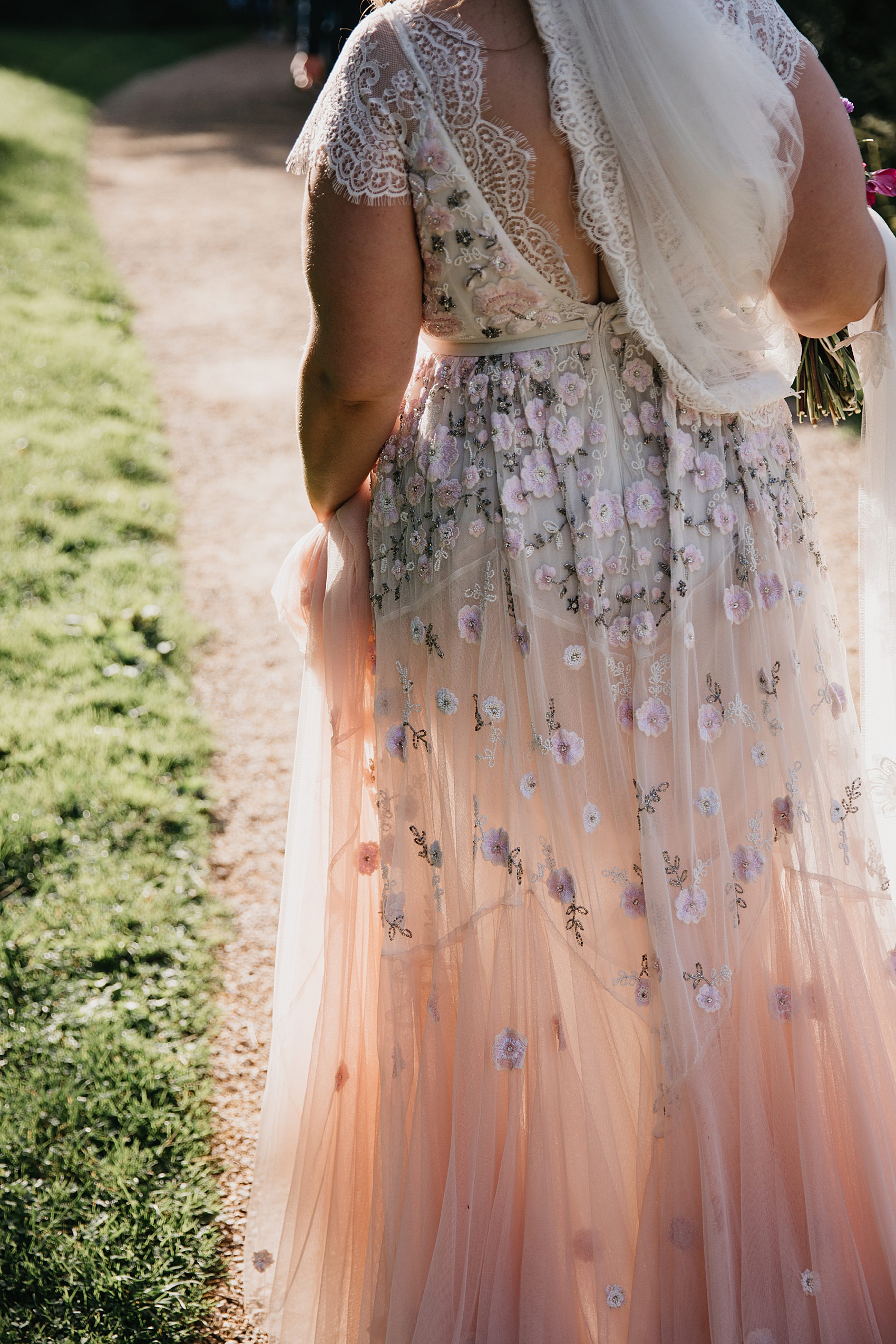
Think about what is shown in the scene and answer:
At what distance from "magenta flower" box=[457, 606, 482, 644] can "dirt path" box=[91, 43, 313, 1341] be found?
133cm

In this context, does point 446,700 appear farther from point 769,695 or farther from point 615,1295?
point 615,1295

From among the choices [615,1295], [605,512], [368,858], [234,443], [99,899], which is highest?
[234,443]

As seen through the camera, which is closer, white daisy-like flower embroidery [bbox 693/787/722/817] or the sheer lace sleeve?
the sheer lace sleeve

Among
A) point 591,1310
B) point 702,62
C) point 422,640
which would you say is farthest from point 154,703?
point 702,62

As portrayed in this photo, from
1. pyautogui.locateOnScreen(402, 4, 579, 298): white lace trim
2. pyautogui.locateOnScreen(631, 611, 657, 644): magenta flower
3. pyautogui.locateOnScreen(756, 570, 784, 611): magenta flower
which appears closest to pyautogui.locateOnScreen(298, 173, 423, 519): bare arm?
pyautogui.locateOnScreen(402, 4, 579, 298): white lace trim

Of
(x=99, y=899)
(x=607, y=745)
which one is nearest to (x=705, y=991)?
(x=607, y=745)

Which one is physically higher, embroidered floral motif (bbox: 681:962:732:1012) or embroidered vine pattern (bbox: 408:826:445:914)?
embroidered vine pattern (bbox: 408:826:445:914)

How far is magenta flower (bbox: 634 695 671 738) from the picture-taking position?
1.62 meters

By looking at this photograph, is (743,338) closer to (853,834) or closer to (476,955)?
(853,834)

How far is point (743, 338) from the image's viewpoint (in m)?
1.60

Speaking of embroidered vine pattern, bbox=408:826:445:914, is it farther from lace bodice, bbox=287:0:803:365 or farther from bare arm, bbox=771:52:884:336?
bare arm, bbox=771:52:884:336

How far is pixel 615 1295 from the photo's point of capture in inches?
65.3

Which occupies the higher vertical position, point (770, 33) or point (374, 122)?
point (770, 33)

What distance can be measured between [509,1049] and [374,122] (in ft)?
4.25
